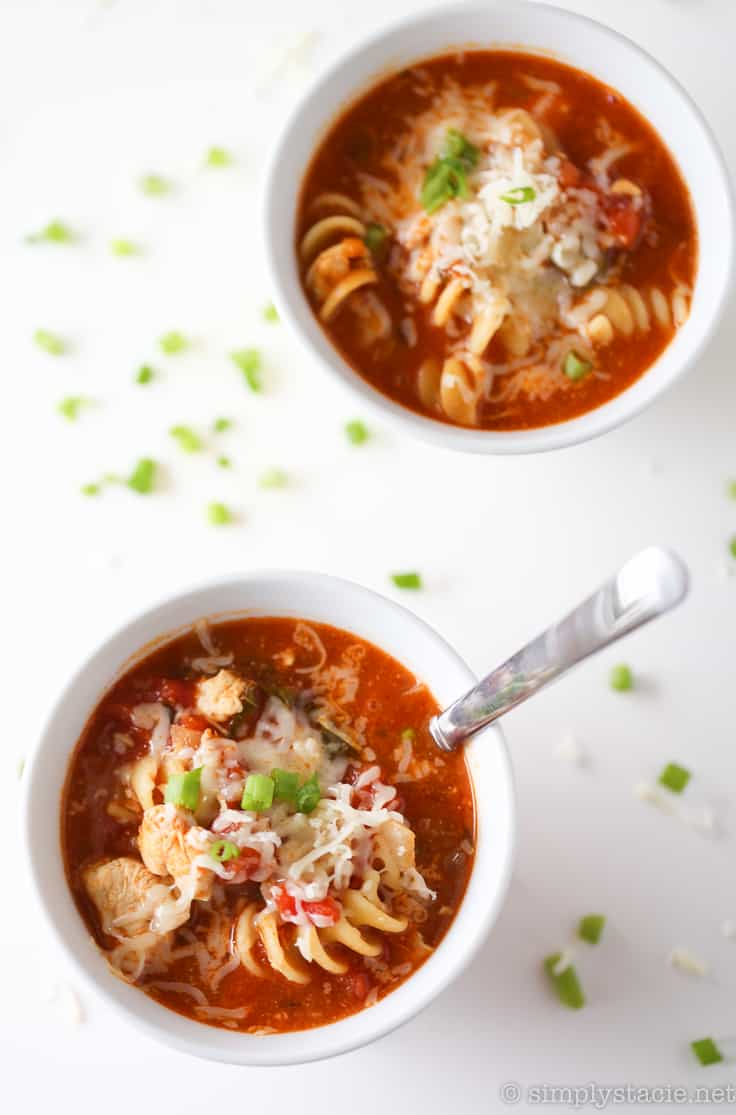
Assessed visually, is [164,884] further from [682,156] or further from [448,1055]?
[682,156]

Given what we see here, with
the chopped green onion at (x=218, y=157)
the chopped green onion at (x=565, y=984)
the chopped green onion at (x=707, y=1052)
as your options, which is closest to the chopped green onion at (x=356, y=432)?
the chopped green onion at (x=218, y=157)

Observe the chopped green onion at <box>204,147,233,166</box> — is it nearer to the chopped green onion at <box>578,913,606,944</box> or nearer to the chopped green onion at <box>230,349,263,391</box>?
the chopped green onion at <box>230,349,263,391</box>

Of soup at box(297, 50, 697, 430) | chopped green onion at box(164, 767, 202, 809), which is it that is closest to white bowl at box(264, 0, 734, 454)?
soup at box(297, 50, 697, 430)

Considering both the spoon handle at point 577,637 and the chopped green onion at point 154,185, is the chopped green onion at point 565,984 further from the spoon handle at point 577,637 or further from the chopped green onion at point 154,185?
the chopped green onion at point 154,185

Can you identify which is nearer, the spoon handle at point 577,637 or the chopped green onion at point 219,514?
the spoon handle at point 577,637

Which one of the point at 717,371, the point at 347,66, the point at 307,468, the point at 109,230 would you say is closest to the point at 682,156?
the point at 717,371

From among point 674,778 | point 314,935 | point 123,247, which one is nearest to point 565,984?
point 674,778
